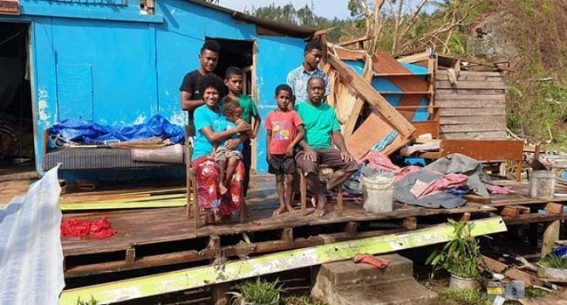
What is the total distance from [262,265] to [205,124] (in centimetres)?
139

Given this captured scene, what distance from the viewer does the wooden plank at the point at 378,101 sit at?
25.7 feet

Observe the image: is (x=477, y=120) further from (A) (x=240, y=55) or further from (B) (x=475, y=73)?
(A) (x=240, y=55)

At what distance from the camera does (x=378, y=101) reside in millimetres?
7891

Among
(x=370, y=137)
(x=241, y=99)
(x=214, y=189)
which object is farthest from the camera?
(x=370, y=137)

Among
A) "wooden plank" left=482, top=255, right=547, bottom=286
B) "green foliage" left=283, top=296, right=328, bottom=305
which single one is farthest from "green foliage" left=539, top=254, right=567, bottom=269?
"green foliage" left=283, top=296, right=328, bottom=305

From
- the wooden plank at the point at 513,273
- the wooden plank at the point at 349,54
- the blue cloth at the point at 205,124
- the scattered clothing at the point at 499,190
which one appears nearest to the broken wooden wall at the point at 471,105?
the wooden plank at the point at 349,54

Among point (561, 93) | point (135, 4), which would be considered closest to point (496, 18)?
point (561, 93)

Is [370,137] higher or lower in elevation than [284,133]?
lower

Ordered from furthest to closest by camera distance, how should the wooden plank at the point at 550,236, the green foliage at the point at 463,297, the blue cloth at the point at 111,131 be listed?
the blue cloth at the point at 111,131 < the wooden plank at the point at 550,236 < the green foliage at the point at 463,297

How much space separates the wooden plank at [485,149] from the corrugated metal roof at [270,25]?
2.95 metres

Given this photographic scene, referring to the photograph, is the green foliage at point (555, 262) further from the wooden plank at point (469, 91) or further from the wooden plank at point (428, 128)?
the wooden plank at point (469, 91)

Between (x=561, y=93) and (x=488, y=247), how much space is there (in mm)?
11416

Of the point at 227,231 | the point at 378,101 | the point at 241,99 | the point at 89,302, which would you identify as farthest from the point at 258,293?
the point at 378,101

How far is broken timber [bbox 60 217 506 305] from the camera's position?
3.82 meters
